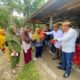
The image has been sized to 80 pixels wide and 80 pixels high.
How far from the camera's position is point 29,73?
8.99m

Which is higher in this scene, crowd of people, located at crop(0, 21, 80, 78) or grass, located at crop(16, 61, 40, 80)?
crowd of people, located at crop(0, 21, 80, 78)

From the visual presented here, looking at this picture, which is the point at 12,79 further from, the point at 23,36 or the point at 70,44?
the point at 70,44

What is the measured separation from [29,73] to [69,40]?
8.18 ft

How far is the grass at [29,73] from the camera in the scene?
333 inches

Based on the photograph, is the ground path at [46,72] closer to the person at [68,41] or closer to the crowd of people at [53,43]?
the crowd of people at [53,43]

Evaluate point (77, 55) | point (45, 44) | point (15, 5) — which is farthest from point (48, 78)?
point (15, 5)

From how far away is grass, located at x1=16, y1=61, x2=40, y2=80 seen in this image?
846cm

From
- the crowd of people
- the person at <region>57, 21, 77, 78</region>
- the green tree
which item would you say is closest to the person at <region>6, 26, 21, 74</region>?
the crowd of people

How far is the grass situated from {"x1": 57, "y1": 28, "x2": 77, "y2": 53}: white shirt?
1.55m

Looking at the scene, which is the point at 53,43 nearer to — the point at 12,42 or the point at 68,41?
the point at 12,42

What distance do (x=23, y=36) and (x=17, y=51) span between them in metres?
1.04

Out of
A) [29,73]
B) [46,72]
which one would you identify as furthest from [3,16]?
[46,72]

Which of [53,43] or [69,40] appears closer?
[69,40]

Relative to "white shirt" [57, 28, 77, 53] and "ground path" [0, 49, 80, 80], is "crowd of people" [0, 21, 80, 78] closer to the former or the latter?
"white shirt" [57, 28, 77, 53]
